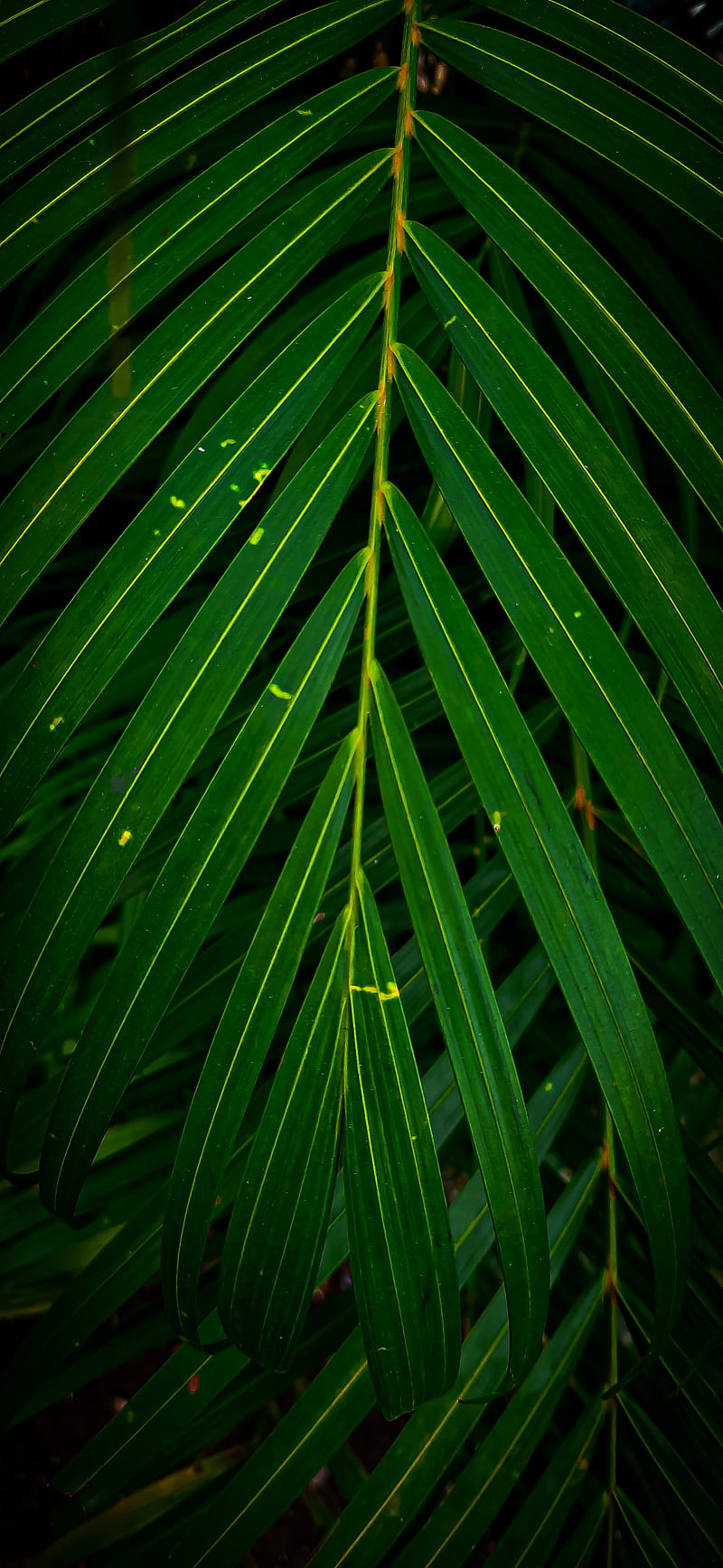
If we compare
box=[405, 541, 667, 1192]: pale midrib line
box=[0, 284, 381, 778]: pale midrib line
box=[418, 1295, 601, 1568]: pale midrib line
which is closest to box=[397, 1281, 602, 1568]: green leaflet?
box=[418, 1295, 601, 1568]: pale midrib line

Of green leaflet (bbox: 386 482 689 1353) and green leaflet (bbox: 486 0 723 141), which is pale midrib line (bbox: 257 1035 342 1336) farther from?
green leaflet (bbox: 486 0 723 141)

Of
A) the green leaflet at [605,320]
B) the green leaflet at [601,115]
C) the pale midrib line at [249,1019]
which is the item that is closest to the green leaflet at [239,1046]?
the pale midrib line at [249,1019]

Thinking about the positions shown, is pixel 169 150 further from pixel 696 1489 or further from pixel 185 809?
pixel 696 1489

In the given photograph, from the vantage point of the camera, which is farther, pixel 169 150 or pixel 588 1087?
pixel 588 1087

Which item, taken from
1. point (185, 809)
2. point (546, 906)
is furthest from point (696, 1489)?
point (185, 809)

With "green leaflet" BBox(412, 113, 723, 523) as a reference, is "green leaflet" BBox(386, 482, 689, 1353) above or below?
below

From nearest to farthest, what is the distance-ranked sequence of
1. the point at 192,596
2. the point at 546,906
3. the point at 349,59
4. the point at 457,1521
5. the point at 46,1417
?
the point at 546,906 < the point at 457,1521 < the point at 192,596 < the point at 349,59 < the point at 46,1417

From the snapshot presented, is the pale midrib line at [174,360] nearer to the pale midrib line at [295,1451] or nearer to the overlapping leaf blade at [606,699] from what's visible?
the overlapping leaf blade at [606,699]
